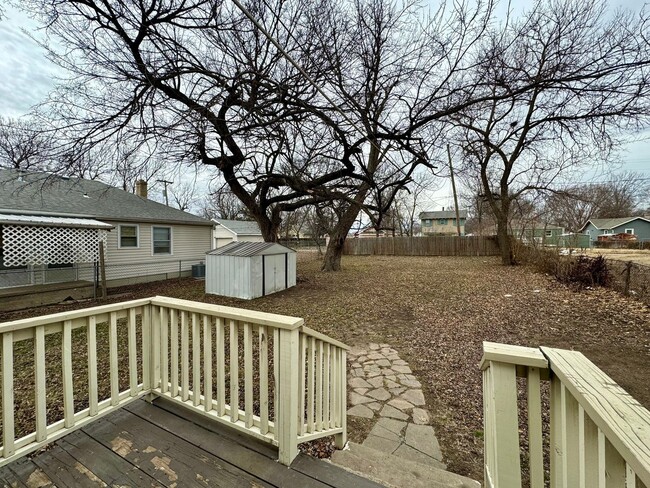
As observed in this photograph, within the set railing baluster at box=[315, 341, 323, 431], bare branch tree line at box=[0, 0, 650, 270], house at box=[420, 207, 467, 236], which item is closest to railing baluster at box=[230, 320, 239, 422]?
railing baluster at box=[315, 341, 323, 431]

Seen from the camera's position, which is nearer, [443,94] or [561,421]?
[561,421]

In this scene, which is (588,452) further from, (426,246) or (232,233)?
(426,246)

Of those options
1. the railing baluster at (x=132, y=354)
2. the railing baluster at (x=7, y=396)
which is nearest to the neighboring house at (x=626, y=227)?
the railing baluster at (x=132, y=354)

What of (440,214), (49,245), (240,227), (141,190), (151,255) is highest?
(440,214)

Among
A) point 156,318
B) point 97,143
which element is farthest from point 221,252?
point 156,318

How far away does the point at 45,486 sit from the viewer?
1.53 meters

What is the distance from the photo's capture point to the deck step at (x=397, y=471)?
1.85m

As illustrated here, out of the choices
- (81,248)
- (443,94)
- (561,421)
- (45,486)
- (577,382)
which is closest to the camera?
(577,382)

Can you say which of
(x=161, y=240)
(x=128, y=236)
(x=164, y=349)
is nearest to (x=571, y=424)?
(x=164, y=349)

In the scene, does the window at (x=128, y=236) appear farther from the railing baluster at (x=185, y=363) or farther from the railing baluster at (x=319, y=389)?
the railing baluster at (x=319, y=389)

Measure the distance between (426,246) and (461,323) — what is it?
55.8 ft

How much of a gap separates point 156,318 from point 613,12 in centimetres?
909

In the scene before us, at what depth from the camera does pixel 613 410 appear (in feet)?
2.27

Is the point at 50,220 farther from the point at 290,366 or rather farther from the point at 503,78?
the point at 503,78
